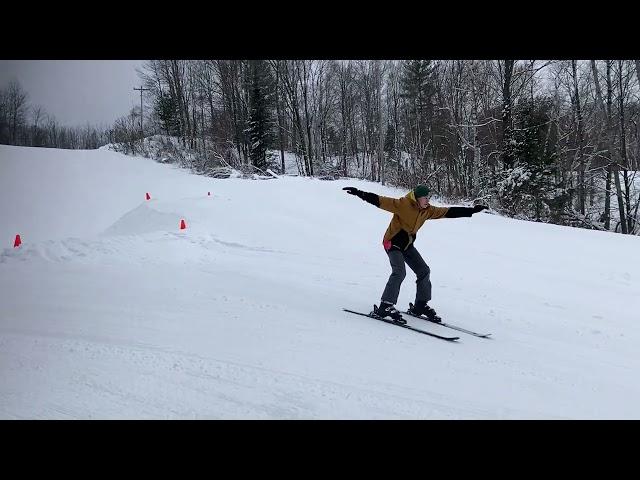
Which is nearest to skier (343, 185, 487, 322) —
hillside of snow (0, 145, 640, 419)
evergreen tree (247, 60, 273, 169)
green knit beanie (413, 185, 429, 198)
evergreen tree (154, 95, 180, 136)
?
green knit beanie (413, 185, 429, 198)

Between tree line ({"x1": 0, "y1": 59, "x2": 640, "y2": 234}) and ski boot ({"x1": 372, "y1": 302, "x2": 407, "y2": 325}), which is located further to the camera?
tree line ({"x1": 0, "y1": 59, "x2": 640, "y2": 234})

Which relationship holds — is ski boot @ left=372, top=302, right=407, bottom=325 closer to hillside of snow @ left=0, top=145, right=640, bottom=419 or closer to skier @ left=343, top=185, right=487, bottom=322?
skier @ left=343, top=185, right=487, bottom=322

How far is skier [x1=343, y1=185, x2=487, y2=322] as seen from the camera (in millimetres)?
5062

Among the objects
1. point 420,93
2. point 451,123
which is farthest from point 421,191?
point 420,93

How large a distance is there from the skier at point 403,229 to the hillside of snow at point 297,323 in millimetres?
334

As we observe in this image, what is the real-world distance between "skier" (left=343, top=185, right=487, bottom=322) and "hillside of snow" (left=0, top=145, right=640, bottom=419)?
334 mm

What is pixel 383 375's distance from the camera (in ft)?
11.9

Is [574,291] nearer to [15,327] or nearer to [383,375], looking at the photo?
[383,375]

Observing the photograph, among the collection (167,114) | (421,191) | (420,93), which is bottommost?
(421,191)

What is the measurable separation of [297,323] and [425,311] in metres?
1.71

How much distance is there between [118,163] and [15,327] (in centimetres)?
1940

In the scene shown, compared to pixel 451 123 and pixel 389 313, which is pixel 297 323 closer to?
pixel 389 313

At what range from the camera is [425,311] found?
5.43 metres

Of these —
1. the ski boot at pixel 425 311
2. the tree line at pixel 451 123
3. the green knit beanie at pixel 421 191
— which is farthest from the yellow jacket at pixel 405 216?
the tree line at pixel 451 123
